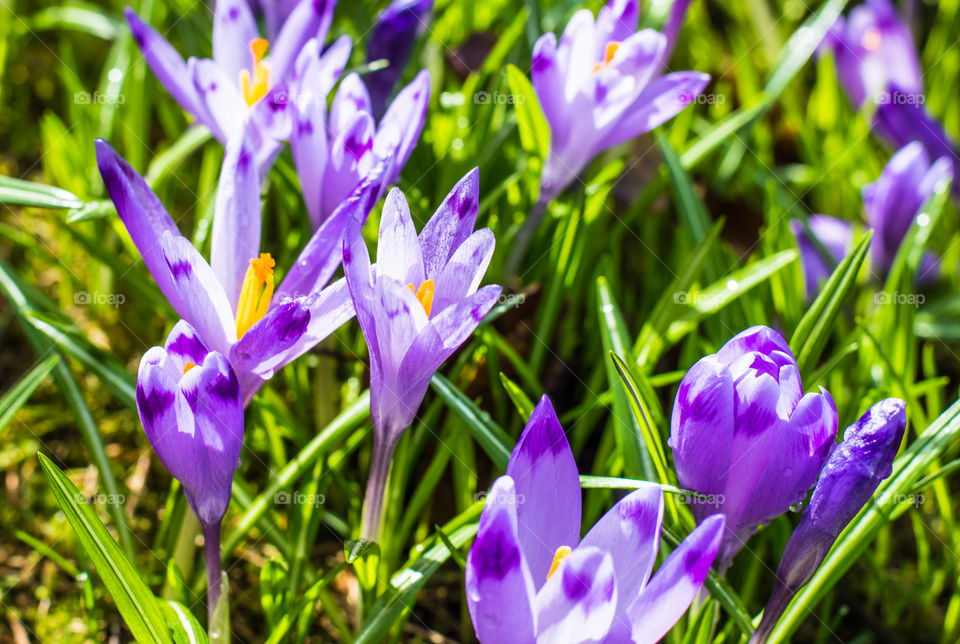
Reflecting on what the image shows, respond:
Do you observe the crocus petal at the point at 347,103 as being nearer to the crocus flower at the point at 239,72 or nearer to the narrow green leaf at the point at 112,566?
the crocus flower at the point at 239,72

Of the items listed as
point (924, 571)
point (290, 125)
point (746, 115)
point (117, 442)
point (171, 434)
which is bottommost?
point (924, 571)

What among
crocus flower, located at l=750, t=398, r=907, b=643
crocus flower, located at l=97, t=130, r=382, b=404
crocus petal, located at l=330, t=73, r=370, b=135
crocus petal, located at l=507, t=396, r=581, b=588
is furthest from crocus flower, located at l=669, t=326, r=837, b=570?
crocus petal, located at l=330, t=73, r=370, b=135

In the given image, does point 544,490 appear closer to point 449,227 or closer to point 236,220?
point 449,227

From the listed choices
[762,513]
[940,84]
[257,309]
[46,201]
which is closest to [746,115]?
[940,84]

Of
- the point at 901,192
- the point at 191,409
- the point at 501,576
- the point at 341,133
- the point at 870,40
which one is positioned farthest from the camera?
the point at 870,40

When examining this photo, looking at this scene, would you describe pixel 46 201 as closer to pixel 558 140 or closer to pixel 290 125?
pixel 290 125

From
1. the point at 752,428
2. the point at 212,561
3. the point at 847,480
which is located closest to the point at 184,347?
the point at 212,561
